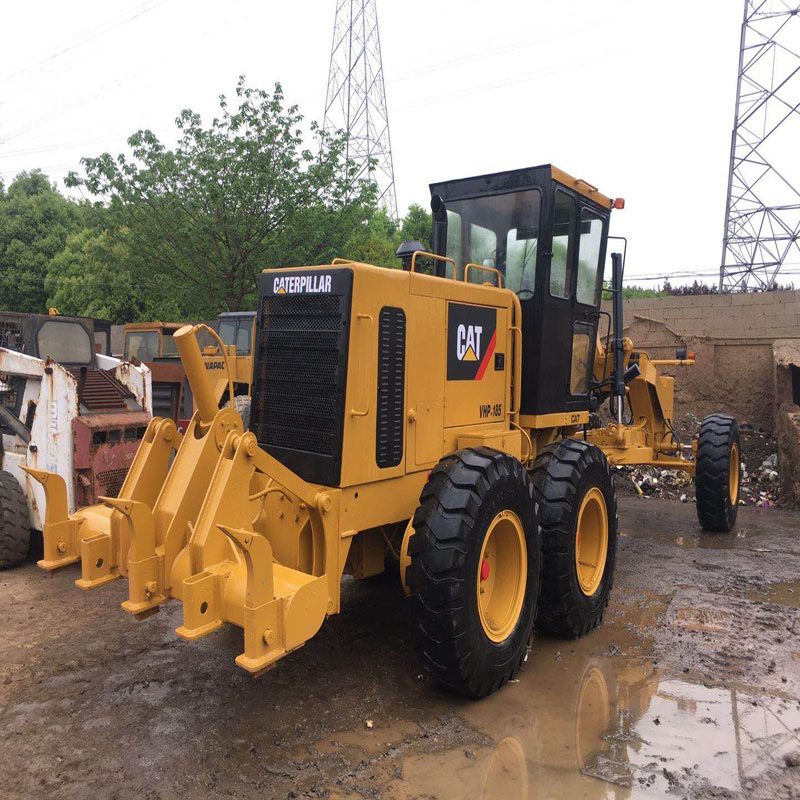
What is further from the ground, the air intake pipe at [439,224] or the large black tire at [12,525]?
the air intake pipe at [439,224]

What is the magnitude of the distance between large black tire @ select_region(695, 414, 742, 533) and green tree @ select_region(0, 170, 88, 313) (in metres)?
25.7

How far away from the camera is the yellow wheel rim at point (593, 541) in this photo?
4.72 meters

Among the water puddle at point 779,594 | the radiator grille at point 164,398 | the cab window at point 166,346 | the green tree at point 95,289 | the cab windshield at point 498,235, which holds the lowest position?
the water puddle at point 779,594

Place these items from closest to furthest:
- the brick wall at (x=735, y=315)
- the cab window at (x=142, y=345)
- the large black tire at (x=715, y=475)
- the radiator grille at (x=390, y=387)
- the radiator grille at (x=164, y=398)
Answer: the radiator grille at (x=390, y=387) < the large black tire at (x=715, y=475) < the radiator grille at (x=164, y=398) < the brick wall at (x=735, y=315) < the cab window at (x=142, y=345)

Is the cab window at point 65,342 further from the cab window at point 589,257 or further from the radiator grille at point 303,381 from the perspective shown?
the cab window at point 589,257

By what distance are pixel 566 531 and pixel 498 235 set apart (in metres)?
2.13

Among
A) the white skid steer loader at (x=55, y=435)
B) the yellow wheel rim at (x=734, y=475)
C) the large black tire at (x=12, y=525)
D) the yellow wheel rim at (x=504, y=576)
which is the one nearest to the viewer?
the yellow wheel rim at (x=504, y=576)

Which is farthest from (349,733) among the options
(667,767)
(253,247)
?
(253,247)

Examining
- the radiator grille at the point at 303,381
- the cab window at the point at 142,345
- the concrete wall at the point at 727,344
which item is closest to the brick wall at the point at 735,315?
the concrete wall at the point at 727,344

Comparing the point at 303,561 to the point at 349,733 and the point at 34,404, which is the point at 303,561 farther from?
the point at 34,404

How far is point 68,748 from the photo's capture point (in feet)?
10.4

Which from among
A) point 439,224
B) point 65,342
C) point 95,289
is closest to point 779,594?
point 439,224

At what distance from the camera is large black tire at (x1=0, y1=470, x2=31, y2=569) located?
577 centimetres

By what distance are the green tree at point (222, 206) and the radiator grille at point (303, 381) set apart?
859 cm
